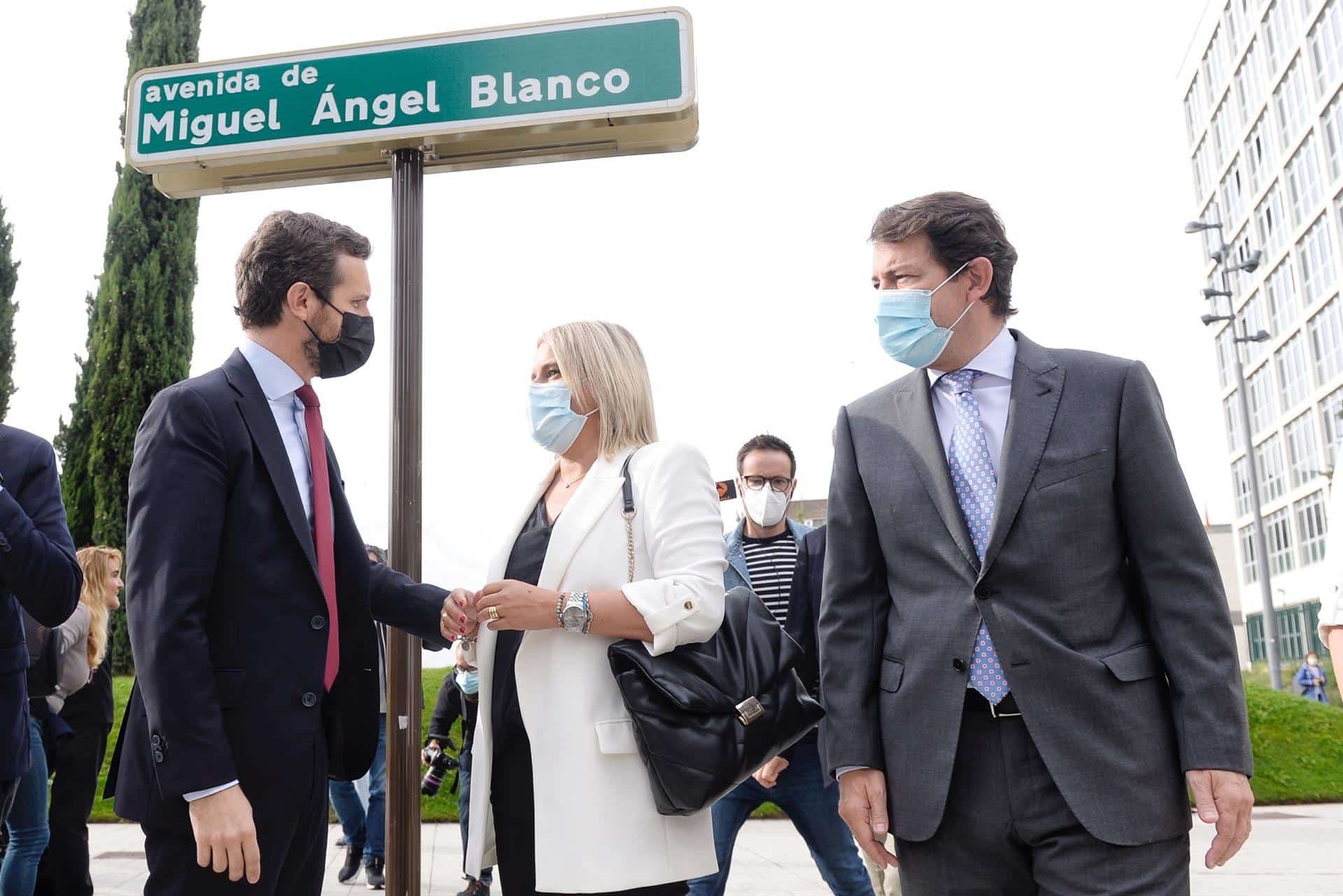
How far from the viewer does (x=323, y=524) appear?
2652 millimetres

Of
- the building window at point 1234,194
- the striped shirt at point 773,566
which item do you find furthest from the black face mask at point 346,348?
the building window at point 1234,194

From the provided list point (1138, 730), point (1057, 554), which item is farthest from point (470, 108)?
point (1138, 730)

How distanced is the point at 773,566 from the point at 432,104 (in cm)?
272

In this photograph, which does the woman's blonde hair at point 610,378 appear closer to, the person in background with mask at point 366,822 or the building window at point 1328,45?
the person in background with mask at point 366,822

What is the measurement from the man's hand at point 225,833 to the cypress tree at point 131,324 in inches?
619

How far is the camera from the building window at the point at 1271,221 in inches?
1794

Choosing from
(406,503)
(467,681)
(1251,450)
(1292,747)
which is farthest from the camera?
(1251,450)

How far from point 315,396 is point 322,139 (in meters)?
1.00

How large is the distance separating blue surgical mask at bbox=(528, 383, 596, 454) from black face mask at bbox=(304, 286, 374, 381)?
47 centimetres

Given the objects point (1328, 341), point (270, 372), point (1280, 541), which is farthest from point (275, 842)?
point (1280, 541)

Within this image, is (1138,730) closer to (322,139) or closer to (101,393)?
(322,139)

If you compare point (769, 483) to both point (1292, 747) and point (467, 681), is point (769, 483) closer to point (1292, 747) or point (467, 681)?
point (467, 681)

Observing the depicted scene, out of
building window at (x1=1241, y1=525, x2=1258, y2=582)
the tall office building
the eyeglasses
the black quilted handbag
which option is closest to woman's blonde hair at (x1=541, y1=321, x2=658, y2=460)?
the black quilted handbag

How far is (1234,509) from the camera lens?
172 ft
